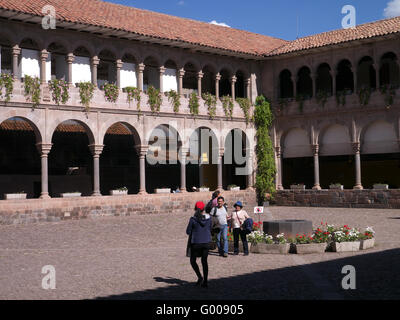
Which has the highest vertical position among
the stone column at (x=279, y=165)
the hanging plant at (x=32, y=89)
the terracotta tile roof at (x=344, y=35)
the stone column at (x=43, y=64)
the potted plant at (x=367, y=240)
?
the terracotta tile roof at (x=344, y=35)

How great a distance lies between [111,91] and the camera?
88.6 feet

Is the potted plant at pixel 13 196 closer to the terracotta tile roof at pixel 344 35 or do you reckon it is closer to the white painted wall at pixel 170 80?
the white painted wall at pixel 170 80

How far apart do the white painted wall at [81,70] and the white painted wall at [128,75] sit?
5.39 feet

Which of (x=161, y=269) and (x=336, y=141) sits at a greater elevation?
(x=336, y=141)

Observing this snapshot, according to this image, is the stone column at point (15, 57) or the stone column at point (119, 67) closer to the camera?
the stone column at point (15, 57)

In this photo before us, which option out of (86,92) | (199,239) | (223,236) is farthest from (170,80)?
(199,239)

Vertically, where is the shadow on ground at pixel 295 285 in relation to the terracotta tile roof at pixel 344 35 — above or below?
below

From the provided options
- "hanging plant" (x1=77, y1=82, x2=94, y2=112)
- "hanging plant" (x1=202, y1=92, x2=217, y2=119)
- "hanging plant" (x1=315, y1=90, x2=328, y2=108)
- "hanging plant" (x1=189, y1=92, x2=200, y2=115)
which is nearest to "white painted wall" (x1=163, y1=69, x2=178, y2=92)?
"hanging plant" (x1=189, y1=92, x2=200, y2=115)

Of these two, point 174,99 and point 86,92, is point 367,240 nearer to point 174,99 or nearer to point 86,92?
point 86,92

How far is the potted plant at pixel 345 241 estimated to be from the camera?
46.7 feet

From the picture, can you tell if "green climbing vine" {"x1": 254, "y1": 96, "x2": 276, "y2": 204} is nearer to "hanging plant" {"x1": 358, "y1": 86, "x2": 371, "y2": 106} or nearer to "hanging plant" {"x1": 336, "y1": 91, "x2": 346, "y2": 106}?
"hanging plant" {"x1": 336, "y1": 91, "x2": 346, "y2": 106}

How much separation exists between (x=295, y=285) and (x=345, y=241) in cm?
461

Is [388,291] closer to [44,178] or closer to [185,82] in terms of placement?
[44,178]

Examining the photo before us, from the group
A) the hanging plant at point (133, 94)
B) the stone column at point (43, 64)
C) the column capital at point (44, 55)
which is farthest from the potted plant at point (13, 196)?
the hanging plant at point (133, 94)
